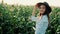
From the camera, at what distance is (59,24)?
9094 millimetres

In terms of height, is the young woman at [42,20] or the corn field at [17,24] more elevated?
the young woman at [42,20]

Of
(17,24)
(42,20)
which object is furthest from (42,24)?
(17,24)

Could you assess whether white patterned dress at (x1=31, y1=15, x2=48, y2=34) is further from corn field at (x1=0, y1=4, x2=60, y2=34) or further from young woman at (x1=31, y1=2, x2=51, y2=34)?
corn field at (x1=0, y1=4, x2=60, y2=34)

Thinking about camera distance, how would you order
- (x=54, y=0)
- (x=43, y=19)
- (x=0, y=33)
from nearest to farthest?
(x=43, y=19) → (x=0, y=33) → (x=54, y=0)

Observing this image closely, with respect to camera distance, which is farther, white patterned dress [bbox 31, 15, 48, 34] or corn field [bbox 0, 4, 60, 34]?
corn field [bbox 0, 4, 60, 34]

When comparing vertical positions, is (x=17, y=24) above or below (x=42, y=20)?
below

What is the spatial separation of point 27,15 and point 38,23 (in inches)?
83.3

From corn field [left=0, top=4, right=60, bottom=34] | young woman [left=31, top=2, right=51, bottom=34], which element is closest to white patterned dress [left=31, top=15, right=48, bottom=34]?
young woman [left=31, top=2, right=51, bottom=34]

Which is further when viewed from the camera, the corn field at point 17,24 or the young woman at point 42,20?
the corn field at point 17,24

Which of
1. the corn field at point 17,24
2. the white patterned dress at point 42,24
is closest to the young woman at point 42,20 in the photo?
the white patterned dress at point 42,24

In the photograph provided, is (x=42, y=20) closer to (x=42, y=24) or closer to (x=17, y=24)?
(x=42, y=24)

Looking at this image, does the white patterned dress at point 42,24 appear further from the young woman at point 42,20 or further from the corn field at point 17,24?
the corn field at point 17,24

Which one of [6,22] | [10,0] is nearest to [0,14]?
[6,22]

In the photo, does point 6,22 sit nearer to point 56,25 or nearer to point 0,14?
point 0,14
